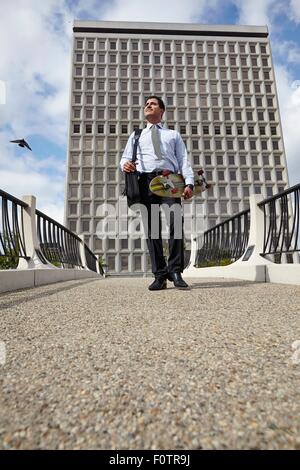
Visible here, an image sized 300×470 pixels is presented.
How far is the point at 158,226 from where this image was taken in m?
3.10

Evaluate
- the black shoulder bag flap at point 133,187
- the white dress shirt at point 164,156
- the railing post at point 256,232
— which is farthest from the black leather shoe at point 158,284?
the railing post at point 256,232

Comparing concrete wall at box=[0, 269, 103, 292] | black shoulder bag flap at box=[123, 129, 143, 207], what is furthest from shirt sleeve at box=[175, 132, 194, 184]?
concrete wall at box=[0, 269, 103, 292]

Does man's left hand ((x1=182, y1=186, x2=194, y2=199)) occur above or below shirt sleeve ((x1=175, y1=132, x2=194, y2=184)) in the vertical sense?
below

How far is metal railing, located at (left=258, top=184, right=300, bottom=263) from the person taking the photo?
3793 mm

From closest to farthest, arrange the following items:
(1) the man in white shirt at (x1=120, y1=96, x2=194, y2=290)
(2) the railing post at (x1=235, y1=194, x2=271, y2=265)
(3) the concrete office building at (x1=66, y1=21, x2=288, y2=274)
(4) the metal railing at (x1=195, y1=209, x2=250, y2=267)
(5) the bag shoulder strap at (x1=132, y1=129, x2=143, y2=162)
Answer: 1. (1) the man in white shirt at (x1=120, y1=96, x2=194, y2=290)
2. (5) the bag shoulder strap at (x1=132, y1=129, x2=143, y2=162)
3. (2) the railing post at (x1=235, y1=194, x2=271, y2=265)
4. (4) the metal railing at (x1=195, y1=209, x2=250, y2=267)
5. (3) the concrete office building at (x1=66, y1=21, x2=288, y2=274)

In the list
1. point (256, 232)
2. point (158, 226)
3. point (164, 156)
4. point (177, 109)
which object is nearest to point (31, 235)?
point (158, 226)

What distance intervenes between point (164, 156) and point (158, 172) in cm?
22

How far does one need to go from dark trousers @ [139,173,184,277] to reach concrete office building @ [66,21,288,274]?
33061mm

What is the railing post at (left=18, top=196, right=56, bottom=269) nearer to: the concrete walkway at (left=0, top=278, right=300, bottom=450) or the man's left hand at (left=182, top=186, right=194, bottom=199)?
the man's left hand at (left=182, top=186, right=194, bottom=199)

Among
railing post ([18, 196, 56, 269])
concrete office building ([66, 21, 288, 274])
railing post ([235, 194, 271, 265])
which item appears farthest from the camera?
concrete office building ([66, 21, 288, 274])

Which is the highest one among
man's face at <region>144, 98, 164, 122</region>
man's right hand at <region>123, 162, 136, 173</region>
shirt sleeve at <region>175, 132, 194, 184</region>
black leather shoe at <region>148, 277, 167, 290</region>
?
man's face at <region>144, 98, 164, 122</region>

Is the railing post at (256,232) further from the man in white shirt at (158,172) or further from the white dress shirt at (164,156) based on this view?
the white dress shirt at (164,156)

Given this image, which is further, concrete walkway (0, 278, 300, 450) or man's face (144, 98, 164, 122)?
man's face (144, 98, 164, 122)

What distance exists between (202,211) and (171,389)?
38.2 metres
